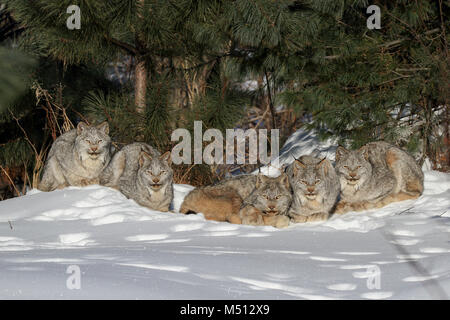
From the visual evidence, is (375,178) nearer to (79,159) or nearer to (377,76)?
(377,76)

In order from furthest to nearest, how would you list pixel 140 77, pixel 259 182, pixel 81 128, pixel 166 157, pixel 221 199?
1. pixel 140 77
2. pixel 81 128
3. pixel 166 157
4. pixel 221 199
5. pixel 259 182

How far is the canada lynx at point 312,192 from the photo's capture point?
6.34 meters

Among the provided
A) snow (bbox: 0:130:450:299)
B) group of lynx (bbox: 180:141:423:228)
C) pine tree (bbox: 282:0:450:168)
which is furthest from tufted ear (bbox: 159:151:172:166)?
pine tree (bbox: 282:0:450:168)

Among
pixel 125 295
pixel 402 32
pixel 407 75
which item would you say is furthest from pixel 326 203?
pixel 125 295

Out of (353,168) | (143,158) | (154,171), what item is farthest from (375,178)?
(143,158)

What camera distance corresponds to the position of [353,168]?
266 inches

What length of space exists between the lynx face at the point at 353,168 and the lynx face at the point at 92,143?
2.69 metres

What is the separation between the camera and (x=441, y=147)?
25.2 feet

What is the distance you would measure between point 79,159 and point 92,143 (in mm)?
263

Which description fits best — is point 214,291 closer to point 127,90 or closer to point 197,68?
point 197,68

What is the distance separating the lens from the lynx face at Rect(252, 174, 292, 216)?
20.7ft

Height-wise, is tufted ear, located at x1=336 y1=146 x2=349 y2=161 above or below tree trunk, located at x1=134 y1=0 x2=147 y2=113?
below

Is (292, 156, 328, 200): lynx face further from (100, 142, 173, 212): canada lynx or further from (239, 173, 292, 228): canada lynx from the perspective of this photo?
(100, 142, 173, 212): canada lynx
